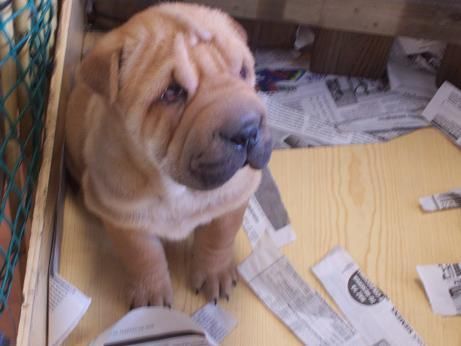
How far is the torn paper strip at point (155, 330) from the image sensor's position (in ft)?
4.12

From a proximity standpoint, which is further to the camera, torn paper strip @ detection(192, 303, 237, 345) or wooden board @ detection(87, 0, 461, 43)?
wooden board @ detection(87, 0, 461, 43)

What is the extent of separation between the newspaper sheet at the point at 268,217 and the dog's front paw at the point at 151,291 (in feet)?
0.74

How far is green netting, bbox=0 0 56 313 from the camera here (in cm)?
118

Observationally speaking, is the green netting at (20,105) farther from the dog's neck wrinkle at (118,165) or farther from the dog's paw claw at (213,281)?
the dog's paw claw at (213,281)

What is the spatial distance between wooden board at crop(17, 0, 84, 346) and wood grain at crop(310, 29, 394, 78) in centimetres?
62

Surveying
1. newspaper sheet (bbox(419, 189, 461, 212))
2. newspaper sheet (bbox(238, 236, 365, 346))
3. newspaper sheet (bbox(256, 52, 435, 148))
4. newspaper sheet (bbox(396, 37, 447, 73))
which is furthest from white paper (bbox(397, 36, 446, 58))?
newspaper sheet (bbox(238, 236, 365, 346))

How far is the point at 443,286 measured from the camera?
1.42m

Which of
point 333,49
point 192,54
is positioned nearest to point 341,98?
point 333,49

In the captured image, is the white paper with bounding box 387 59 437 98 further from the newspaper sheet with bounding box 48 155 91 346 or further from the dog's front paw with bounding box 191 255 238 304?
the newspaper sheet with bounding box 48 155 91 346

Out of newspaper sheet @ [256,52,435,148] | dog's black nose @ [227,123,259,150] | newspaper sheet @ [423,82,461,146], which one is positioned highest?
dog's black nose @ [227,123,259,150]

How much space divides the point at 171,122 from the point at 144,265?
1.31 ft

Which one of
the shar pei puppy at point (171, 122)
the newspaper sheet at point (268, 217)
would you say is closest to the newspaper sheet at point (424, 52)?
the newspaper sheet at point (268, 217)

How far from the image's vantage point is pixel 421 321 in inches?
54.3

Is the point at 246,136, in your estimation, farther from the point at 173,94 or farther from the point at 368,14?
the point at 368,14
